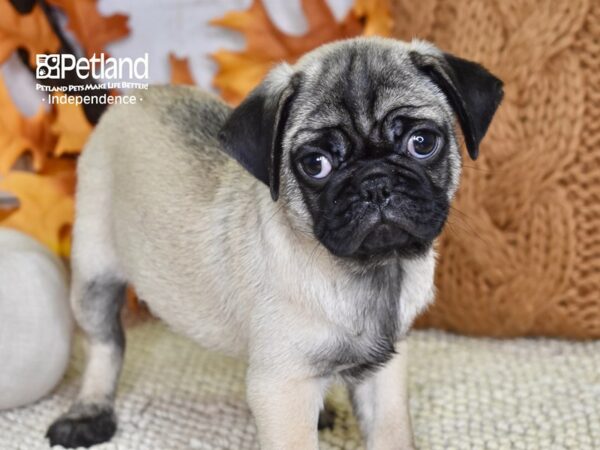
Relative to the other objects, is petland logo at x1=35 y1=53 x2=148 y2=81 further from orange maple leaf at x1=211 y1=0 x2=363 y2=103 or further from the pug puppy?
the pug puppy

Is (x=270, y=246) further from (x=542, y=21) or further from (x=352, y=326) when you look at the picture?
(x=542, y=21)

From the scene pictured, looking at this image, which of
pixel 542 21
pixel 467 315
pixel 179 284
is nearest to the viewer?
pixel 179 284

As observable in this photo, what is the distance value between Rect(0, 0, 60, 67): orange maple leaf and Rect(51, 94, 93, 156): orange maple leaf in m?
→ 0.19

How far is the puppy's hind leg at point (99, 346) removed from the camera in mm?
2105

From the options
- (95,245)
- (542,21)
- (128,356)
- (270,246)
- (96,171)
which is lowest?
(128,356)

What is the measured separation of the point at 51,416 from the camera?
2.17m

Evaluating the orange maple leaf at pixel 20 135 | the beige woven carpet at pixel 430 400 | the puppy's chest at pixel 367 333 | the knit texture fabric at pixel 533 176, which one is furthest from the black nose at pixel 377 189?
the orange maple leaf at pixel 20 135

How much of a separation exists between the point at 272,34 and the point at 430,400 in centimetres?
133

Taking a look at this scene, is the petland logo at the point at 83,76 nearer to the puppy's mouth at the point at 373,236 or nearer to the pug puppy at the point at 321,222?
the pug puppy at the point at 321,222

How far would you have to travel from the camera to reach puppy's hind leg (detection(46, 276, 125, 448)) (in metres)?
2.11

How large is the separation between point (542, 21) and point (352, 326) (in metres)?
1.20

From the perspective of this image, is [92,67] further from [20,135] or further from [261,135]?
[261,135]

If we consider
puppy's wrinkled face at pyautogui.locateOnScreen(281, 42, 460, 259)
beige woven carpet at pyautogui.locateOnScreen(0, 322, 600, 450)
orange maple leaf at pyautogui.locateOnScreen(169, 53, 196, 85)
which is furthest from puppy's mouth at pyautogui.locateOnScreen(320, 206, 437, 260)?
orange maple leaf at pyautogui.locateOnScreen(169, 53, 196, 85)

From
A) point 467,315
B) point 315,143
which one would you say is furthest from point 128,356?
point 315,143
